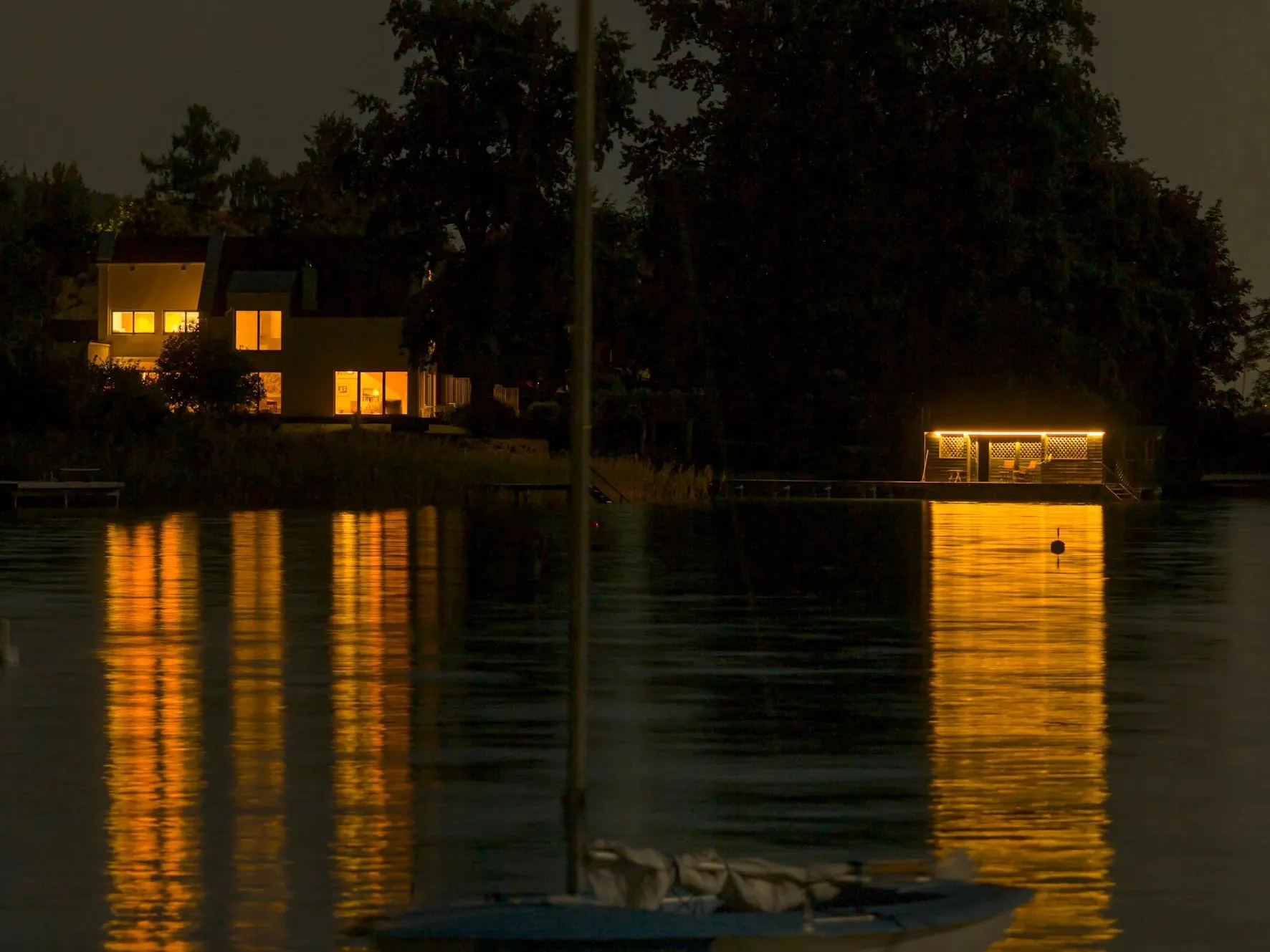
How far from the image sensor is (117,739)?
1723 centimetres

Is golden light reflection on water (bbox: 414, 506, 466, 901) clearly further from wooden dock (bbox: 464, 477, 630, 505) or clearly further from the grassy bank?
the grassy bank

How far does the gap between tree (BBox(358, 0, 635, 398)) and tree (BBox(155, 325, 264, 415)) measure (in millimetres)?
7120

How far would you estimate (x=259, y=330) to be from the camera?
369 ft

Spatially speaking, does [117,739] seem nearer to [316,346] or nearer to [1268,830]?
[1268,830]

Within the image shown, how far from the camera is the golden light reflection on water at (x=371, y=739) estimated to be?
11766 millimetres

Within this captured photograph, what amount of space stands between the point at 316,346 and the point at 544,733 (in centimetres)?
9566

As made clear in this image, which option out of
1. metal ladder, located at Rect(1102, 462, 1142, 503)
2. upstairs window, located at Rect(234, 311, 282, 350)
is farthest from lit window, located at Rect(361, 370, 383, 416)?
metal ladder, located at Rect(1102, 462, 1142, 503)

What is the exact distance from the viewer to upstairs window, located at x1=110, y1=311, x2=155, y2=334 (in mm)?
114062

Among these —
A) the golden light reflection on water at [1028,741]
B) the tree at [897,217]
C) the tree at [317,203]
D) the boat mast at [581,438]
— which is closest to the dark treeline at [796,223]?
the tree at [897,217]

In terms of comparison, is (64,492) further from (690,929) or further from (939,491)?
(690,929)

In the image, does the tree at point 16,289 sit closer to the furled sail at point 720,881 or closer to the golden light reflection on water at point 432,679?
the golden light reflection on water at point 432,679

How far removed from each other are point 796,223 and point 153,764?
270 ft

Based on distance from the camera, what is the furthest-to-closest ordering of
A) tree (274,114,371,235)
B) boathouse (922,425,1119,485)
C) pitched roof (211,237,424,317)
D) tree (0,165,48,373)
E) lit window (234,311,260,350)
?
tree (274,114,371,235) < lit window (234,311,260,350) < pitched roof (211,237,424,317) < boathouse (922,425,1119,485) < tree (0,165,48,373)

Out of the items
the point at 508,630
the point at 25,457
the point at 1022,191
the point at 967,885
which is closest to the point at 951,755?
the point at 967,885
